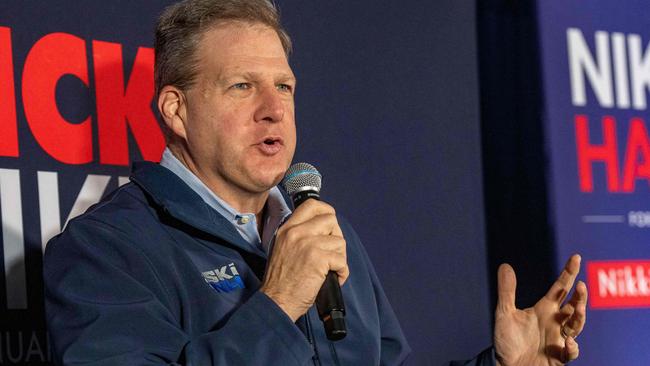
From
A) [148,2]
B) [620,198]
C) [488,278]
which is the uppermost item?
[148,2]

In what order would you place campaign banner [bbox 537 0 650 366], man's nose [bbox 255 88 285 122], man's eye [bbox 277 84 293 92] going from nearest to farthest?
man's nose [bbox 255 88 285 122]
man's eye [bbox 277 84 293 92]
campaign banner [bbox 537 0 650 366]

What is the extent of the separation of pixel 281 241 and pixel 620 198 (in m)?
1.64

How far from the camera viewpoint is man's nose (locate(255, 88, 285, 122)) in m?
1.65

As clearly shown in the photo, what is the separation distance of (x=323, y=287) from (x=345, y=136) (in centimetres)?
106

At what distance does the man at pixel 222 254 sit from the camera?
4.57ft

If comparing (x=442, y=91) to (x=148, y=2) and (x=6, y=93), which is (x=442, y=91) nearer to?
(x=148, y=2)

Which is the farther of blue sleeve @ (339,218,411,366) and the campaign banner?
the campaign banner

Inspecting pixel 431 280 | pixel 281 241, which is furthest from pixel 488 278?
pixel 281 241

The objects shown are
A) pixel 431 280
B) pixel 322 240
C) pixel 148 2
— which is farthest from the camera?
pixel 431 280

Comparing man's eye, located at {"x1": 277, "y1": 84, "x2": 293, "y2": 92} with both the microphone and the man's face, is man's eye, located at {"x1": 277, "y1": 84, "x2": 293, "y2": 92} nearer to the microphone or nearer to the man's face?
the man's face

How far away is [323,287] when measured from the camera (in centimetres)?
139

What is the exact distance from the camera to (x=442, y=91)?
102 inches

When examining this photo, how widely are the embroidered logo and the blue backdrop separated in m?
0.50

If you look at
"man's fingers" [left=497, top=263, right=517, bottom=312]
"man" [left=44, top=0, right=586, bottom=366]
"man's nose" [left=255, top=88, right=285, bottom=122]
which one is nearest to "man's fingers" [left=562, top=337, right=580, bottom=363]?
"man" [left=44, top=0, right=586, bottom=366]
